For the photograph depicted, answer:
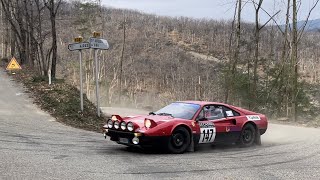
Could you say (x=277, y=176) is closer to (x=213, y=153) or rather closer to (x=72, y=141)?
(x=213, y=153)

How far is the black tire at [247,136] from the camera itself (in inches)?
470

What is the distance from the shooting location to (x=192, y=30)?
16150 cm

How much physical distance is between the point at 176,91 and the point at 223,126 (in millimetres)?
80642

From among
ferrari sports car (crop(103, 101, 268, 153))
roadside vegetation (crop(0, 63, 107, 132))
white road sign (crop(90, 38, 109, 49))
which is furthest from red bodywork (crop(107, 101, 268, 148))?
white road sign (crop(90, 38, 109, 49))

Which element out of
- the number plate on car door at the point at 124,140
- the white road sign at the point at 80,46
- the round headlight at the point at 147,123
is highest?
the white road sign at the point at 80,46

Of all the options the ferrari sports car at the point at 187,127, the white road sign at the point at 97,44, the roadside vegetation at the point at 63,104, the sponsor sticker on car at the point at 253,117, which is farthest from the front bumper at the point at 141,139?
the white road sign at the point at 97,44

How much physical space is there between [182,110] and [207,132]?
0.87 metres

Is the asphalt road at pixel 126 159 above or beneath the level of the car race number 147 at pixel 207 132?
beneath

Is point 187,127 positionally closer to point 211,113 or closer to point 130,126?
point 211,113

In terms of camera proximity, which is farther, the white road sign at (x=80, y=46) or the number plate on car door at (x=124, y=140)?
the white road sign at (x=80, y=46)

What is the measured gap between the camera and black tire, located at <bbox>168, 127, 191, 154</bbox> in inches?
397

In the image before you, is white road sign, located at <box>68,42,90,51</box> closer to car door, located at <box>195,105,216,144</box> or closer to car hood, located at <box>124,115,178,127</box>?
car hood, located at <box>124,115,178,127</box>

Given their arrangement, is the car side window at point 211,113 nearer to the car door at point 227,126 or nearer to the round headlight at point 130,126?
the car door at point 227,126

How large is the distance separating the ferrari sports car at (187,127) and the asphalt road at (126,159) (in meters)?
0.31
